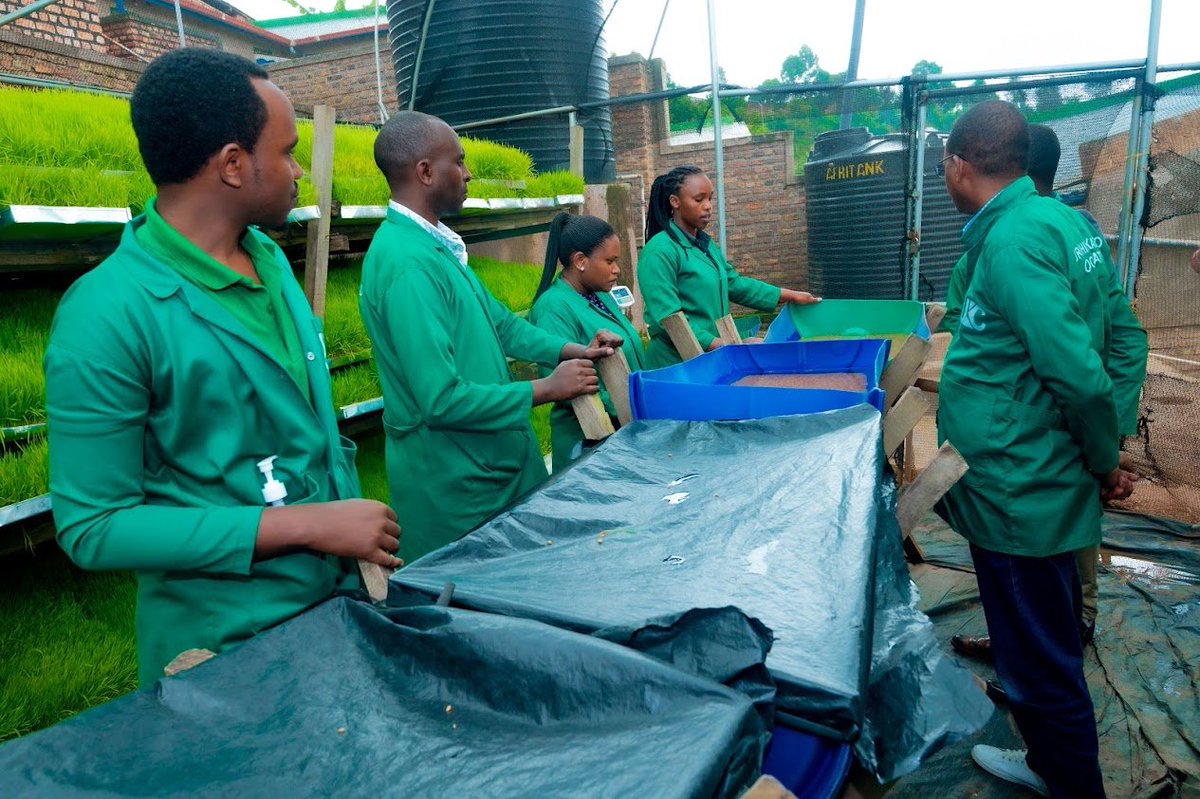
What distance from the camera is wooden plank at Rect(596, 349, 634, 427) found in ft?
7.43

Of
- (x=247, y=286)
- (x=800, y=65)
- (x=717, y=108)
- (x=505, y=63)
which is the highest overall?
(x=800, y=65)

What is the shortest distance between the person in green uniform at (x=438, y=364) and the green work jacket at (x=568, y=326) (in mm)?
460

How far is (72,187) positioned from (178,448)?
2108mm

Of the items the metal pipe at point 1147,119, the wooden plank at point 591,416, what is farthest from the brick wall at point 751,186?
the wooden plank at point 591,416

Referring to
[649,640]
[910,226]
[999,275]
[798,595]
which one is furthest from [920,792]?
[910,226]

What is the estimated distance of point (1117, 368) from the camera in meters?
2.41

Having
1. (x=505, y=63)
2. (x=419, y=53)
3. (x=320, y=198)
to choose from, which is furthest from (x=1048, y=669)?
(x=419, y=53)

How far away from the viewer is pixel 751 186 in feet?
31.7

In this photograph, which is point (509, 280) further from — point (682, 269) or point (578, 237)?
point (578, 237)

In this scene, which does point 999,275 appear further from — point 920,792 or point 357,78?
point 357,78

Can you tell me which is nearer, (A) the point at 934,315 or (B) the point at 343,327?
(A) the point at 934,315

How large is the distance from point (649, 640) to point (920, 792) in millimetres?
2040

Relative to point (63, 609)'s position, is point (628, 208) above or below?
above

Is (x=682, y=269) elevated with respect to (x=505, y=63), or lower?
lower
